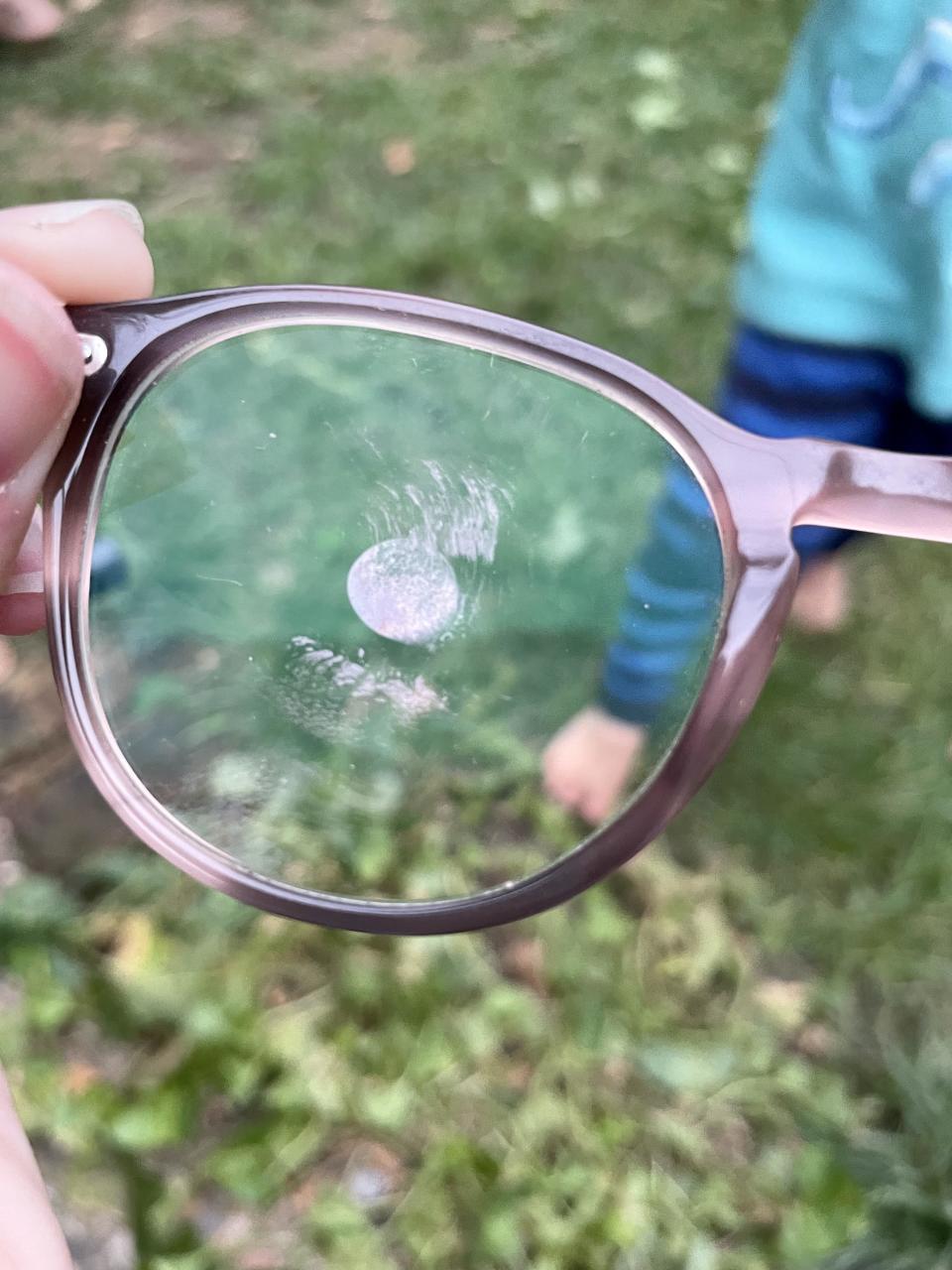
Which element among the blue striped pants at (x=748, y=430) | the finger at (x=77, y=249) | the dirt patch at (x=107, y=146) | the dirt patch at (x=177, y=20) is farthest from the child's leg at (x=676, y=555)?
the dirt patch at (x=177, y=20)

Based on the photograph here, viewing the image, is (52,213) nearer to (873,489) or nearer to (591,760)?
(873,489)

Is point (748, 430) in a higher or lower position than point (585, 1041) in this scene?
higher

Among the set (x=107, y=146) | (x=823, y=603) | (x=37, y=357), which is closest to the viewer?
(x=37, y=357)

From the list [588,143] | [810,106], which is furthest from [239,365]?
[588,143]

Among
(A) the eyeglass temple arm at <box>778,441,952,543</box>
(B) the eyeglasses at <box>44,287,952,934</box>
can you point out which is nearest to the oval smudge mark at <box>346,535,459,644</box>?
(B) the eyeglasses at <box>44,287,952,934</box>

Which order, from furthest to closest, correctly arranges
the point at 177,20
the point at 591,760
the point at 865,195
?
1. the point at 177,20
2. the point at 591,760
3. the point at 865,195

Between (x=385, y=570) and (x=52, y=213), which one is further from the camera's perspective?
(x=385, y=570)

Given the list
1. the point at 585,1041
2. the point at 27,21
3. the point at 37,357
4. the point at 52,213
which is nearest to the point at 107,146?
the point at 27,21
